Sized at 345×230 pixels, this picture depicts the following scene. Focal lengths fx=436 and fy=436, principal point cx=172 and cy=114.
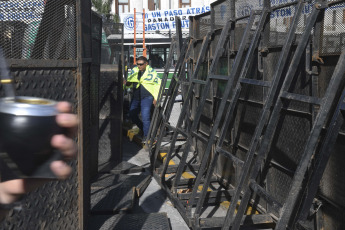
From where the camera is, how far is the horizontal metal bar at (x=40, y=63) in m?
3.39

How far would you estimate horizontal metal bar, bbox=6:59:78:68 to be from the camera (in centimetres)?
339

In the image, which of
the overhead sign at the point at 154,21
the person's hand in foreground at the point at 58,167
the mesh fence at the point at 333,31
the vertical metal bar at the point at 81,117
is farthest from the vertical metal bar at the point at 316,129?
the overhead sign at the point at 154,21

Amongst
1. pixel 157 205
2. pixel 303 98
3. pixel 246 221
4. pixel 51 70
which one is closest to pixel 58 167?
pixel 51 70

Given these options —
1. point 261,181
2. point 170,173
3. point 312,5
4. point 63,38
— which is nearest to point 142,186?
point 170,173

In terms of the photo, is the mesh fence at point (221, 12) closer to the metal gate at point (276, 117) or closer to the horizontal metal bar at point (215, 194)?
the metal gate at point (276, 117)

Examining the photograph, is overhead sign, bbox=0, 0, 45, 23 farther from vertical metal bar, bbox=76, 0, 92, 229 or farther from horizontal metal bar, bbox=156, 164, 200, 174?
horizontal metal bar, bbox=156, 164, 200, 174

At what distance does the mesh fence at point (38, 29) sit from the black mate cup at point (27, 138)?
7.32 feet

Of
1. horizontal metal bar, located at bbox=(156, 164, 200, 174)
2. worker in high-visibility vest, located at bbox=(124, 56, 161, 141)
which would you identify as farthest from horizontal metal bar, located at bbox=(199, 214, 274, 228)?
worker in high-visibility vest, located at bbox=(124, 56, 161, 141)

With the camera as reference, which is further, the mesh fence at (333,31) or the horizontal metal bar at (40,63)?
the mesh fence at (333,31)

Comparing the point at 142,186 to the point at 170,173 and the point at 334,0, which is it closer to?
the point at 170,173

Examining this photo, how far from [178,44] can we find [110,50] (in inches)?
90.5

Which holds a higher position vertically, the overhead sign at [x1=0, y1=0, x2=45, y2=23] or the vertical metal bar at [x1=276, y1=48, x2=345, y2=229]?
the overhead sign at [x1=0, y1=0, x2=45, y2=23]

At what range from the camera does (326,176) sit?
3.72m

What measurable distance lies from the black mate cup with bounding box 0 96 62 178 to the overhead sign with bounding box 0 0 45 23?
224cm
